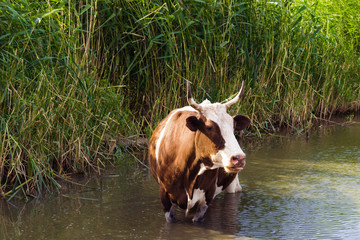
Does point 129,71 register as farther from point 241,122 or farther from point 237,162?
point 237,162

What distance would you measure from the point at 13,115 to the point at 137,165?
170 cm

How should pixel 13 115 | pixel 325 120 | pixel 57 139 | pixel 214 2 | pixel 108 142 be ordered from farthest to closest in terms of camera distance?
pixel 325 120 → pixel 214 2 → pixel 108 142 → pixel 57 139 → pixel 13 115

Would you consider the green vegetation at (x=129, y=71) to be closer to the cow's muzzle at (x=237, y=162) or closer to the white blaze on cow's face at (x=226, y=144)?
the white blaze on cow's face at (x=226, y=144)

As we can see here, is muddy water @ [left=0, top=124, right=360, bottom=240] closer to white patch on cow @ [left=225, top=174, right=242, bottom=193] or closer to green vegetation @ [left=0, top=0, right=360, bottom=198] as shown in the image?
white patch on cow @ [left=225, top=174, right=242, bottom=193]

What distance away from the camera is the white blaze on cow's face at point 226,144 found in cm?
381

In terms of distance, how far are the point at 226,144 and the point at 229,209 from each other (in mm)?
1090

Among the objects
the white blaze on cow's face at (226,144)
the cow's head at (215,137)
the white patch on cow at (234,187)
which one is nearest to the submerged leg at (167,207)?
the cow's head at (215,137)

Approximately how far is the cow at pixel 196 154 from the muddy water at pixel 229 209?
0.22m

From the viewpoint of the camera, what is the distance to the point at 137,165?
6383 mm

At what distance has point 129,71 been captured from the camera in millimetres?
6746

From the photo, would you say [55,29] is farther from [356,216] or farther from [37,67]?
[356,216]

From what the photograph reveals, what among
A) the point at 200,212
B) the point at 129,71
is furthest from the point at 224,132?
the point at 129,71

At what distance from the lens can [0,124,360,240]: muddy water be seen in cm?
424

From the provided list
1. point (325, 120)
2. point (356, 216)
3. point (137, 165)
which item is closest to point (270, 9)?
point (325, 120)
